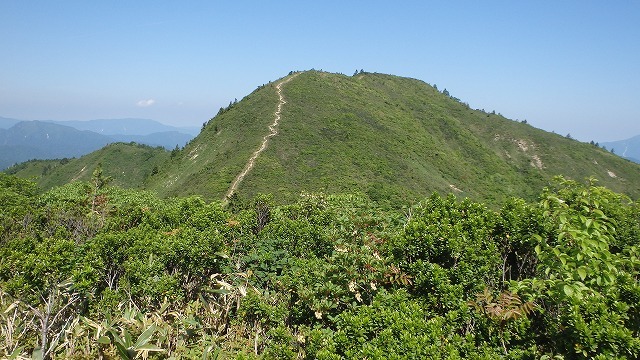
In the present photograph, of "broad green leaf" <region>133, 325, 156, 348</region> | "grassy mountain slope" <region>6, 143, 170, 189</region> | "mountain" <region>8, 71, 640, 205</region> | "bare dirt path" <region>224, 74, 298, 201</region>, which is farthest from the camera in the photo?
"grassy mountain slope" <region>6, 143, 170, 189</region>

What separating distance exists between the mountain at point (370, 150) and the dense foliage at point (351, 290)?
33.0 m

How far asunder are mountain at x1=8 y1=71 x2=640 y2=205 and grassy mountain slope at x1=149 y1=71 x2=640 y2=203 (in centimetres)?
30

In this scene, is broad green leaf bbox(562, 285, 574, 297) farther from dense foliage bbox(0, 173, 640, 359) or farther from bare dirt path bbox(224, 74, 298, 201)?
bare dirt path bbox(224, 74, 298, 201)

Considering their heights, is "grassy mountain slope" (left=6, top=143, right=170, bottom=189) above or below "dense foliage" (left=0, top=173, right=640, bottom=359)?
below

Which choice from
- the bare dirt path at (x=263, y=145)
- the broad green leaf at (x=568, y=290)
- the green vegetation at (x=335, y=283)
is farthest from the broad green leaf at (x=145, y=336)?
the bare dirt path at (x=263, y=145)

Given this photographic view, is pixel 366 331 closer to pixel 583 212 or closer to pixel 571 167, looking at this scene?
pixel 583 212

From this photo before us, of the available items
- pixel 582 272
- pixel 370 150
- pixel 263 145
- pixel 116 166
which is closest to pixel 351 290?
pixel 582 272

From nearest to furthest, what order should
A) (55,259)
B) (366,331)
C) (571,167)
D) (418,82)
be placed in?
(366,331)
(55,259)
(571,167)
(418,82)

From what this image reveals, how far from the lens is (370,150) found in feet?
239

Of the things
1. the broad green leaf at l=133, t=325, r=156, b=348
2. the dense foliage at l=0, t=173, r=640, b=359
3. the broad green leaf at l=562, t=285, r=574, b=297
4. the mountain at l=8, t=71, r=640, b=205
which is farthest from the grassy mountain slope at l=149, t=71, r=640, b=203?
the broad green leaf at l=562, t=285, r=574, b=297

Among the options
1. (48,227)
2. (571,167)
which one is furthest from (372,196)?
(571,167)

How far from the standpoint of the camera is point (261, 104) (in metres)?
82.8

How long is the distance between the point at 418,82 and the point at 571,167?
59.3 m

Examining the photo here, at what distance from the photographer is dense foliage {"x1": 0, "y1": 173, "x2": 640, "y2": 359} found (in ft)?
17.5
